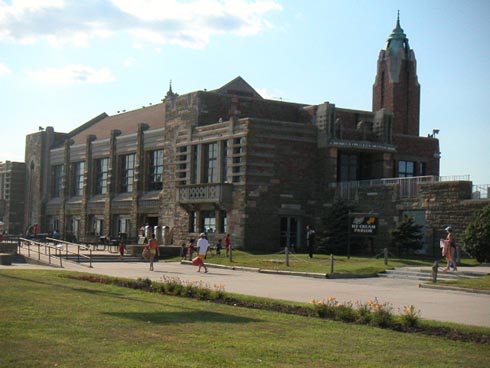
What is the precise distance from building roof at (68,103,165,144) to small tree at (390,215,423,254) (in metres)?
25.9

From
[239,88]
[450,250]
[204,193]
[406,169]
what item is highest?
[239,88]

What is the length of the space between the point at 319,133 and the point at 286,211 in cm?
553

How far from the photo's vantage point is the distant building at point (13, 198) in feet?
260

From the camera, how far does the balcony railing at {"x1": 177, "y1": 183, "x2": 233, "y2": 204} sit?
46.7m

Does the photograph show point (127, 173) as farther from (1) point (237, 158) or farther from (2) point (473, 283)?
(2) point (473, 283)

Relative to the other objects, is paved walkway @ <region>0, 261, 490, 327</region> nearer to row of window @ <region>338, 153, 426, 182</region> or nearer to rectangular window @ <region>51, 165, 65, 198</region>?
row of window @ <region>338, 153, 426, 182</region>

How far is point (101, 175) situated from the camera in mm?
67250

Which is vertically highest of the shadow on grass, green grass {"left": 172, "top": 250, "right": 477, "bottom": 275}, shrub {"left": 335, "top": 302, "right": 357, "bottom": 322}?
green grass {"left": 172, "top": 250, "right": 477, "bottom": 275}

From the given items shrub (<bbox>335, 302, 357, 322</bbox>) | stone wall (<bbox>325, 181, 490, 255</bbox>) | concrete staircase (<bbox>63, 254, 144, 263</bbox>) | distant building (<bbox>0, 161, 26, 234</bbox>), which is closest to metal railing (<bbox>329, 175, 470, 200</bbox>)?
stone wall (<bbox>325, 181, 490, 255</bbox>)

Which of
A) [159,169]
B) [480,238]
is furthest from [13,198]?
[480,238]

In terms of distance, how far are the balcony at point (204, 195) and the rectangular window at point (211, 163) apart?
3.90 ft

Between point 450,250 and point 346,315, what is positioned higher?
point 450,250

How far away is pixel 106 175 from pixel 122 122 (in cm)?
711

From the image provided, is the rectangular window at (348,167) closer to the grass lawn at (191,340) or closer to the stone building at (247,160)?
the stone building at (247,160)
